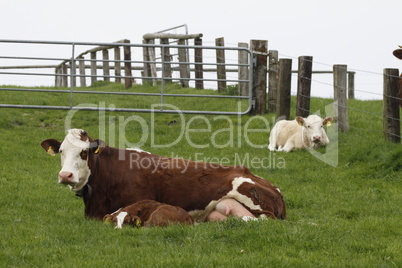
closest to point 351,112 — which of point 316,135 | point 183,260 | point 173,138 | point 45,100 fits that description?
point 316,135

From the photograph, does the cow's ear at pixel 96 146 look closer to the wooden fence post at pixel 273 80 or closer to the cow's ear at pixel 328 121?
the cow's ear at pixel 328 121

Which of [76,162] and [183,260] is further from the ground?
[76,162]

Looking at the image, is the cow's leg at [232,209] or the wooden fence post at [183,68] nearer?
the cow's leg at [232,209]

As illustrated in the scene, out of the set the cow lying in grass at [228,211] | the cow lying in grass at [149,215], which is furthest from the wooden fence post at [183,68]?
the cow lying in grass at [149,215]

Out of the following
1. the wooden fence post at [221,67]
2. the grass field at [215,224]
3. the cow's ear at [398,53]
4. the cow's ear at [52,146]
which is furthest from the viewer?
the wooden fence post at [221,67]

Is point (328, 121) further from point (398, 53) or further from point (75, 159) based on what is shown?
point (75, 159)

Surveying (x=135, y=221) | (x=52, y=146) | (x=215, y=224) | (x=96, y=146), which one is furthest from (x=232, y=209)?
(x=52, y=146)

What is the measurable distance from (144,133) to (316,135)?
3.72 metres

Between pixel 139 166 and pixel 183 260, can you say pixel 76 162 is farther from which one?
pixel 183 260

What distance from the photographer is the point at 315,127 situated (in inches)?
497

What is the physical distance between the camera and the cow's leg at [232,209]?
6.69 m

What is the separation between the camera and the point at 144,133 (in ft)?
45.2

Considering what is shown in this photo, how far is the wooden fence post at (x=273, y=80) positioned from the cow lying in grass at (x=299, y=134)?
5.15 feet

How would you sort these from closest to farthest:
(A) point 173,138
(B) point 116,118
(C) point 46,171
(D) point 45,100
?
(C) point 46,171 → (A) point 173,138 → (B) point 116,118 → (D) point 45,100
